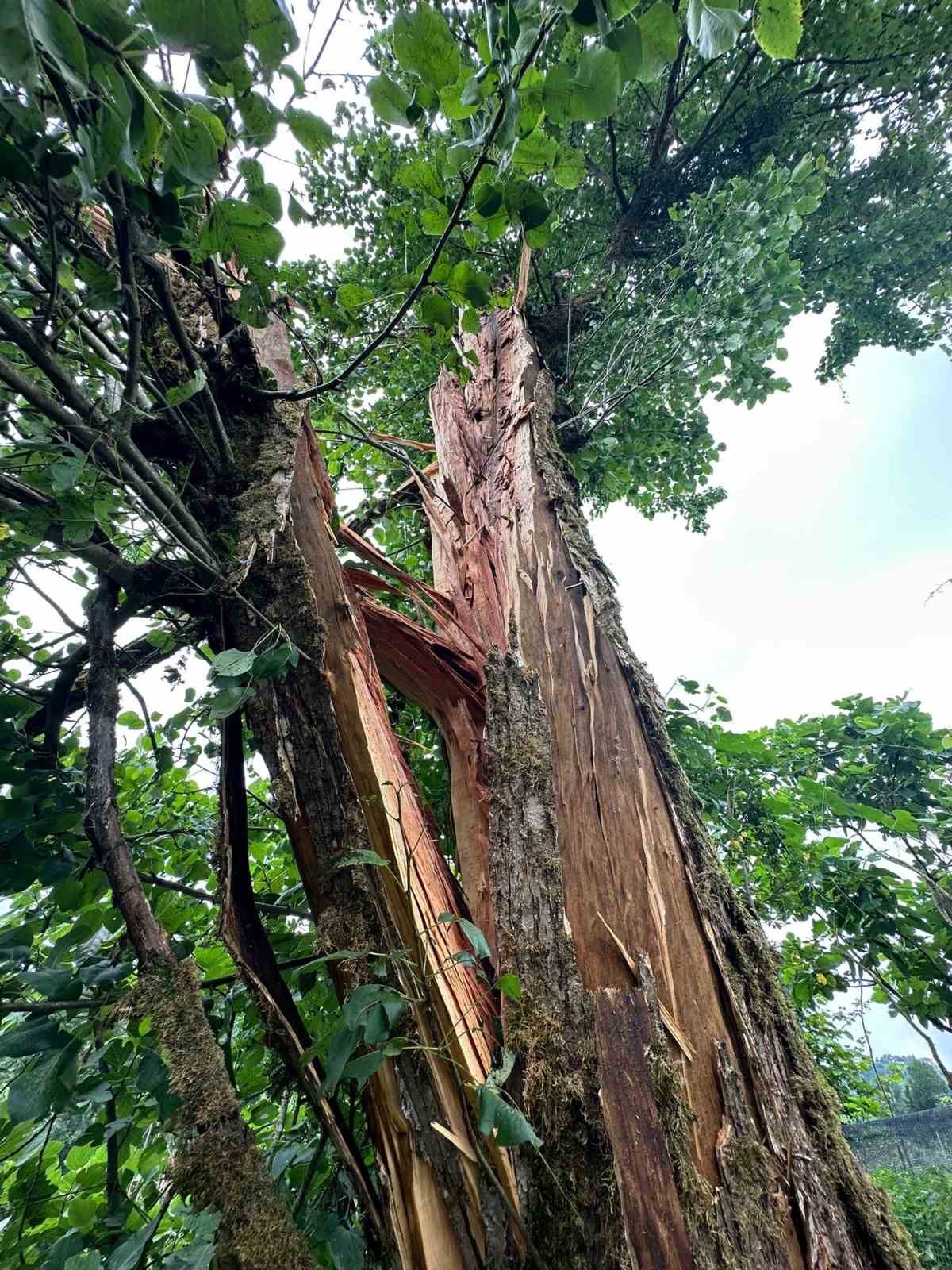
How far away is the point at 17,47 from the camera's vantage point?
47cm

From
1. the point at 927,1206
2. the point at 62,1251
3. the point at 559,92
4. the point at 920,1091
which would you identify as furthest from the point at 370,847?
the point at 920,1091

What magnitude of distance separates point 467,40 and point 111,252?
0.72 m

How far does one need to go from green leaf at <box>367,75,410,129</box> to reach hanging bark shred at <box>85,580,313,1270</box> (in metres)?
1.11

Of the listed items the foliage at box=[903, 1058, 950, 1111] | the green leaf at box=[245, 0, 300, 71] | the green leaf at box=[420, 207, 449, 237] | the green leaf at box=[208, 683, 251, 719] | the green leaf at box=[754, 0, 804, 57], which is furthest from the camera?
the foliage at box=[903, 1058, 950, 1111]

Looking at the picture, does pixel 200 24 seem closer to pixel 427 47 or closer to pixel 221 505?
pixel 427 47

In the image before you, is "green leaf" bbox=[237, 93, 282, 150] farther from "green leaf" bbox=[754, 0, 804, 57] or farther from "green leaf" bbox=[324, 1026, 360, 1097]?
"green leaf" bbox=[324, 1026, 360, 1097]

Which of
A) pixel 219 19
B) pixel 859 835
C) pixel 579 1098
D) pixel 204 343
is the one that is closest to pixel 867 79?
pixel 859 835

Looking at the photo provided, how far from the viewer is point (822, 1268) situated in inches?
30.3

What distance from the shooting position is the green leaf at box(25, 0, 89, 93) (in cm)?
46

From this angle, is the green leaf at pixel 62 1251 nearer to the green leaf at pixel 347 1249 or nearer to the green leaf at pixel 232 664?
the green leaf at pixel 347 1249

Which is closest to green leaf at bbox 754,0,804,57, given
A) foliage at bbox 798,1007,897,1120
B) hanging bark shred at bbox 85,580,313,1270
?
hanging bark shred at bbox 85,580,313,1270

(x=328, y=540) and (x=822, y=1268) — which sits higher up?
(x=328, y=540)

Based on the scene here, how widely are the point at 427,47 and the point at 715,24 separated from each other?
1.12 feet

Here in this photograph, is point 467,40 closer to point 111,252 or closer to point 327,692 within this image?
point 111,252
